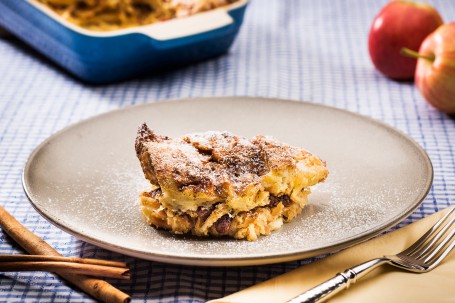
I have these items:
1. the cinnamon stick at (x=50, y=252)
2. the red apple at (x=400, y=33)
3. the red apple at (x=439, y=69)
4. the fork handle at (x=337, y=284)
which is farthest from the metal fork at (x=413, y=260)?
the red apple at (x=400, y=33)

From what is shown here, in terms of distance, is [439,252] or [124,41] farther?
[124,41]

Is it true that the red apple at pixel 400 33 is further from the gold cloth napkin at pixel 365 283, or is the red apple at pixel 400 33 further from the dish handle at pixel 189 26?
the gold cloth napkin at pixel 365 283

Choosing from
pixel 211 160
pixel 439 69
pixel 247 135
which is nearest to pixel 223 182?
pixel 211 160

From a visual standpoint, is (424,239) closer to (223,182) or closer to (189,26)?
(223,182)

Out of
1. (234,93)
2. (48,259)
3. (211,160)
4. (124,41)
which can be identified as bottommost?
(234,93)

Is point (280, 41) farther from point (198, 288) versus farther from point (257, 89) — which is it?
point (198, 288)

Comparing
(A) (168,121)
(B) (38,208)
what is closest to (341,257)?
(B) (38,208)

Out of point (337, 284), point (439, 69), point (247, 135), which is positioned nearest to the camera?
point (337, 284)
